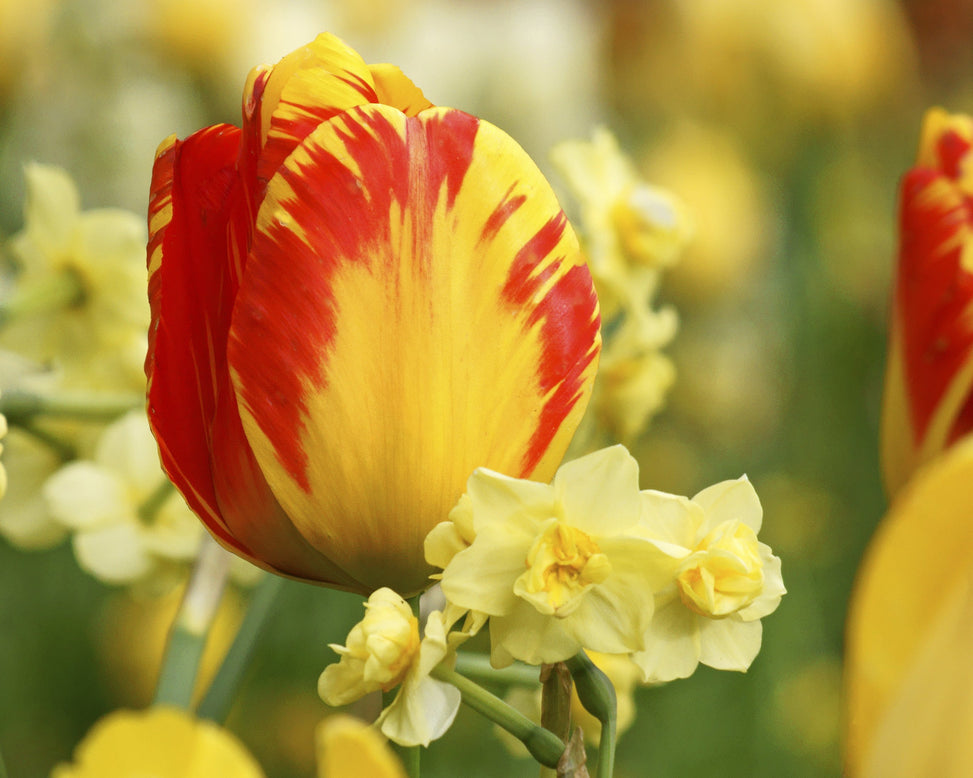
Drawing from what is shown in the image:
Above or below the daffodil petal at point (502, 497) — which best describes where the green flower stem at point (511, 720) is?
below

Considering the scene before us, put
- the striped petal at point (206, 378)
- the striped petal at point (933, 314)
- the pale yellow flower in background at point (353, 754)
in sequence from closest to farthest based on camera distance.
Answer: the pale yellow flower in background at point (353, 754) < the striped petal at point (206, 378) < the striped petal at point (933, 314)

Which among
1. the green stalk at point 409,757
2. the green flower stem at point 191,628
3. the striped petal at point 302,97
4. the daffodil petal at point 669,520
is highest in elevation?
the striped petal at point 302,97

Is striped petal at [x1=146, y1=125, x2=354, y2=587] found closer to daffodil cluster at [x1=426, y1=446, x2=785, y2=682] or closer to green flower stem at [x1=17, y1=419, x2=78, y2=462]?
daffodil cluster at [x1=426, y1=446, x2=785, y2=682]

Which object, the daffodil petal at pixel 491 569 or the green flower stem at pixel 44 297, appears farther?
the green flower stem at pixel 44 297

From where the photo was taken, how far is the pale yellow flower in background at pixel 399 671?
21 centimetres

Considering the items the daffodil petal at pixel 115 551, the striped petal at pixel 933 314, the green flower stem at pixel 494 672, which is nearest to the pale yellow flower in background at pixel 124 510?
the daffodil petal at pixel 115 551

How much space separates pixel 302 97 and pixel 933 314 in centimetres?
21

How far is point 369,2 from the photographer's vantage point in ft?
3.10

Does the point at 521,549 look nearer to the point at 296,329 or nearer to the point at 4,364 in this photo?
the point at 296,329

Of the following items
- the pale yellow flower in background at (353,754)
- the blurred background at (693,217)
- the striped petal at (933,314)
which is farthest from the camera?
the blurred background at (693,217)

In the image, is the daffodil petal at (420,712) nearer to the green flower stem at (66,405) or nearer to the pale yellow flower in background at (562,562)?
the pale yellow flower in background at (562,562)

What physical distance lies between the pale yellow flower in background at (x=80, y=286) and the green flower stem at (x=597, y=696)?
276 millimetres

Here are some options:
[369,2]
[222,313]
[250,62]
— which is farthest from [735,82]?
[222,313]

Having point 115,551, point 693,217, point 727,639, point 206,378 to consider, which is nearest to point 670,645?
point 727,639
